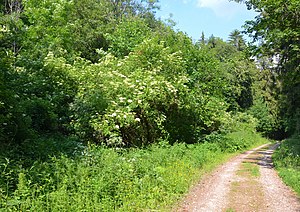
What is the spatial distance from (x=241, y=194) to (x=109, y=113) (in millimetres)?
6604

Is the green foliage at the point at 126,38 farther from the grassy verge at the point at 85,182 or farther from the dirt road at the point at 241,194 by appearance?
the grassy verge at the point at 85,182

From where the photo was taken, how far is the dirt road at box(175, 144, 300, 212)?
8.43 metres

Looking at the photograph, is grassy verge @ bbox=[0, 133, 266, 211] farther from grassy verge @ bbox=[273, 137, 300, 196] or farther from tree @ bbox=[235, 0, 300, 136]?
tree @ bbox=[235, 0, 300, 136]

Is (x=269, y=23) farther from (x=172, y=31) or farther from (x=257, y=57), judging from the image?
(x=172, y=31)

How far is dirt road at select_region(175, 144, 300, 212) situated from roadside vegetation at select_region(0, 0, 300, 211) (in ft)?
2.08

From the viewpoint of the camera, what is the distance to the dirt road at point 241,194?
8433 mm

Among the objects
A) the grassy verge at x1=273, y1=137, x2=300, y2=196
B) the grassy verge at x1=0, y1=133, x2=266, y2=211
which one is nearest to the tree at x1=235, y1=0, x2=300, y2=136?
the grassy verge at x1=273, y1=137, x2=300, y2=196

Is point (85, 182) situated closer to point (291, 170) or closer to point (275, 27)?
point (291, 170)

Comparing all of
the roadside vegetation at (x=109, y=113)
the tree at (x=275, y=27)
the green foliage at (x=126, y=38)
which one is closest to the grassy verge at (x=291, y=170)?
the roadside vegetation at (x=109, y=113)

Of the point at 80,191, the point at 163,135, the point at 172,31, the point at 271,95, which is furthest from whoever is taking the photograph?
the point at 271,95

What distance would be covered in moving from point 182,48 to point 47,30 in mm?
12113

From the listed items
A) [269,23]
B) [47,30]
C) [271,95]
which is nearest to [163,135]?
[269,23]

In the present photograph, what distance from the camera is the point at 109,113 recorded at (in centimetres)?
1377

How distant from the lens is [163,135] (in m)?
17.8
